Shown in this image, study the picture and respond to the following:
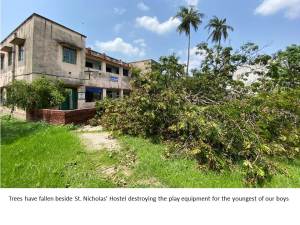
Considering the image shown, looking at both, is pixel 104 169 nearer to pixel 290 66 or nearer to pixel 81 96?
pixel 81 96

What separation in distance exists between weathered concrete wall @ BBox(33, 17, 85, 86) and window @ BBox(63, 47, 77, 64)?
25cm

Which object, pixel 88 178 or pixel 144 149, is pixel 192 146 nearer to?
pixel 144 149

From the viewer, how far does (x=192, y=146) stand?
18.1 ft

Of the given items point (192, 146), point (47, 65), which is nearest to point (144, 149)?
point (192, 146)

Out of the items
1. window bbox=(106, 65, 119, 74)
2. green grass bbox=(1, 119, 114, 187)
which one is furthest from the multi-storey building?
green grass bbox=(1, 119, 114, 187)

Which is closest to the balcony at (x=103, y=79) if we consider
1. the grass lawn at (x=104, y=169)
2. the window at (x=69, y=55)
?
the window at (x=69, y=55)

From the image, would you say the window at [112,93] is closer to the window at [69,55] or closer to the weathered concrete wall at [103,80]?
the weathered concrete wall at [103,80]

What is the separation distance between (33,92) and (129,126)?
251 inches

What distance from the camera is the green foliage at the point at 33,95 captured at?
34.6ft

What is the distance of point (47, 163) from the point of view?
4766 mm

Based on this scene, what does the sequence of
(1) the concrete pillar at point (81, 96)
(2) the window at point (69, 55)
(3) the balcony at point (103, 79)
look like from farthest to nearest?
1. (3) the balcony at point (103, 79)
2. (1) the concrete pillar at point (81, 96)
3. (2) the window at point (69, 55)

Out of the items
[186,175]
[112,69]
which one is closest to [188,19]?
[112,69]

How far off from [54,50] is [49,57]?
25.8 inches

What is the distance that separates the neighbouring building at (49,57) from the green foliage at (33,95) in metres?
1.74
